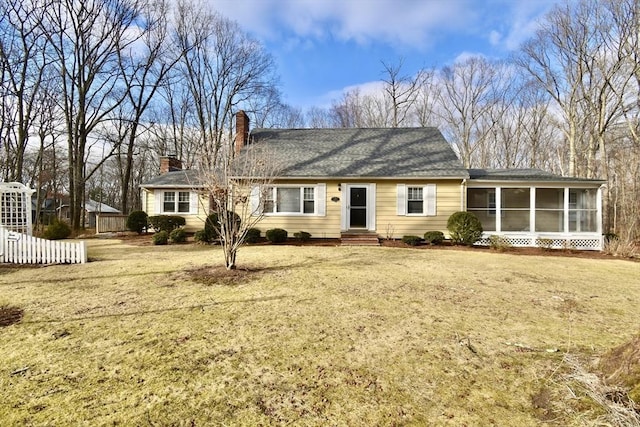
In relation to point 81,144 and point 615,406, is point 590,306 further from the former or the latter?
point 81,144

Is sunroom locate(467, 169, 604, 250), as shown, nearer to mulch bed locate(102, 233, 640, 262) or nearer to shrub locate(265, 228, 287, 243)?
mulch bed locate(102, 233, 640, 262)

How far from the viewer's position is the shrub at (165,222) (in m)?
13.9

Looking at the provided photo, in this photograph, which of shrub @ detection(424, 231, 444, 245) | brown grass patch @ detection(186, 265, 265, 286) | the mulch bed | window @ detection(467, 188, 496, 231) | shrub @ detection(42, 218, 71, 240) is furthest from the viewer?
shrub @ detection(42, 218, 71, 240)

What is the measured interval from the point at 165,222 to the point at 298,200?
19.4 ft

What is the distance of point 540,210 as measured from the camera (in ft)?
42.3

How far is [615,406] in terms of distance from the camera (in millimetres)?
2125

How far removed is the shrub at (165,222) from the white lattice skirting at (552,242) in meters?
12.7

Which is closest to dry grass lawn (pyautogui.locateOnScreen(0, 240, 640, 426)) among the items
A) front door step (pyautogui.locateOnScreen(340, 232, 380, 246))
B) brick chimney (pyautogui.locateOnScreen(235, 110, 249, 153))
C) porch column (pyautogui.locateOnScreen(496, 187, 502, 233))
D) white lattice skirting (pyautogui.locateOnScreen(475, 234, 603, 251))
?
front door step (pyautogui.locateOnScreen(340, 232, 380, 246))

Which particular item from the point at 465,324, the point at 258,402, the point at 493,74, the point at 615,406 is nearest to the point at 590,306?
the point at 465,324

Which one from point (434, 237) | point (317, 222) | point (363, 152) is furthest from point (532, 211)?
point (317, 222)

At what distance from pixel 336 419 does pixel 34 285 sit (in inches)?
263

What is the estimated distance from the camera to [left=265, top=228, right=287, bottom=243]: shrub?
12375 mm

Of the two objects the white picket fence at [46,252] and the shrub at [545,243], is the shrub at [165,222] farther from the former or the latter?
the shrub at [545,243]

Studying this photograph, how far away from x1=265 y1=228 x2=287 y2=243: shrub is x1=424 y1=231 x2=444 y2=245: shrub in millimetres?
5632
